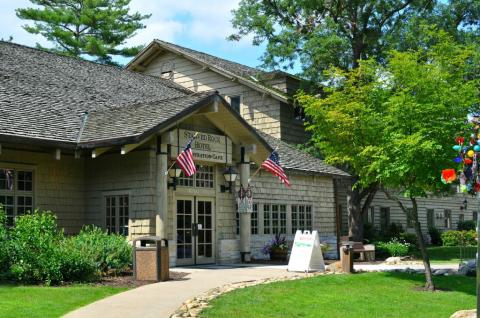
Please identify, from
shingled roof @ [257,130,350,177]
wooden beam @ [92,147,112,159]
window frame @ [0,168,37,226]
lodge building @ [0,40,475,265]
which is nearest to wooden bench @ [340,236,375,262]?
lodge building @ [0,40,475,265]

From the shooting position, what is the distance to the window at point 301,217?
24.7m

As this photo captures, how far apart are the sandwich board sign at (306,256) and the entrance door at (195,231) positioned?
2.95 meters

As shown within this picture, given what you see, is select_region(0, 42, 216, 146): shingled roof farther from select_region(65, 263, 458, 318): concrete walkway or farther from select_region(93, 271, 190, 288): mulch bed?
select_region(65, 263, 458, 318): concrete walkway

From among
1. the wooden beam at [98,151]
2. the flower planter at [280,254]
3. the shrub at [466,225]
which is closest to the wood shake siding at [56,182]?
the wooden beam at [98,151]

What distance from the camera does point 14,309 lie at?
33.3ft

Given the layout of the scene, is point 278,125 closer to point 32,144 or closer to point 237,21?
point 237,21

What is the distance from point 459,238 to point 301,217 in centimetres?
1672

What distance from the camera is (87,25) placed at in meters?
47.4

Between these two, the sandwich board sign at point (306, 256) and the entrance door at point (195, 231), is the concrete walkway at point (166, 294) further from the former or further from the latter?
the entrance door at point (195, 231)

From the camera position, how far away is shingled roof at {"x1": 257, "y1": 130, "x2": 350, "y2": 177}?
24625mm

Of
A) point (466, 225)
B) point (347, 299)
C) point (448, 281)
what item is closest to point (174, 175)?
point (347, 299)

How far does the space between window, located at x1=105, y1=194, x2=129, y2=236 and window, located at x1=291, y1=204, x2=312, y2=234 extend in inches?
329

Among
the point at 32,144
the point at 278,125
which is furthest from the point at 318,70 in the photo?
the point at 32,144

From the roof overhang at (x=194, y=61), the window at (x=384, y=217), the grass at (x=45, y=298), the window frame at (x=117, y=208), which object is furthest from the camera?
the window at (x=384, y=217)
